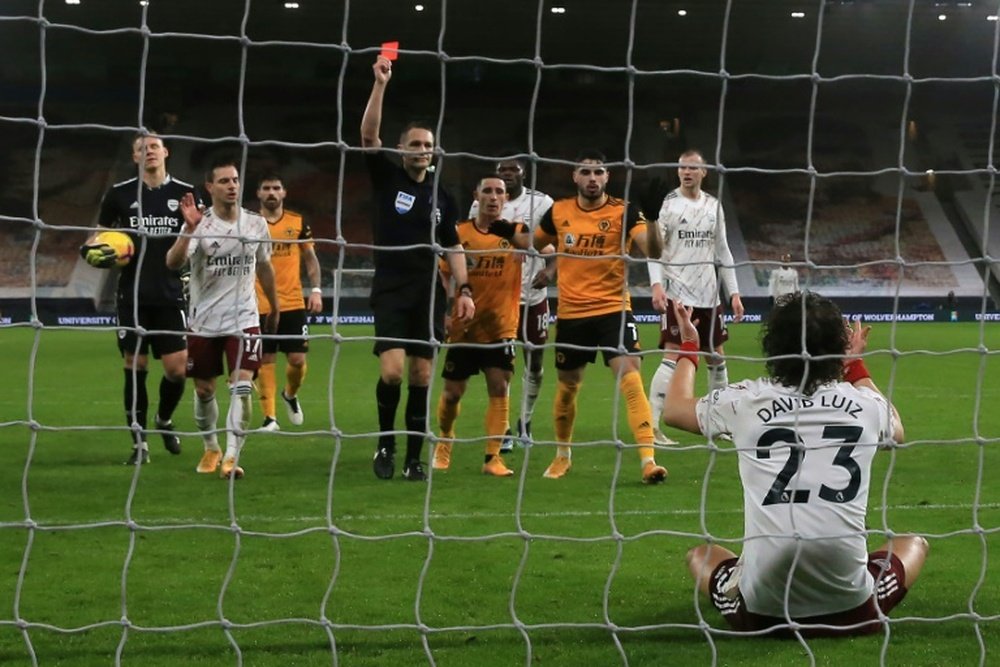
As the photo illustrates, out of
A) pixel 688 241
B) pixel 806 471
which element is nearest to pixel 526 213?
pixel 688 241

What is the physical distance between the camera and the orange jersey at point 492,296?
761cm

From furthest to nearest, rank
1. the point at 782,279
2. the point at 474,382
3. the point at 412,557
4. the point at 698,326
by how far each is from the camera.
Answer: the point at 782,279
the point at 474,382
the point at 698,326
the point at 412,557

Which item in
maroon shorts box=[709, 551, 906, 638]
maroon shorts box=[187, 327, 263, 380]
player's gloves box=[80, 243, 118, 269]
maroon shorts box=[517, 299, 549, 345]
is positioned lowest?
maroon shorts box=[709, 551, 906, 638]

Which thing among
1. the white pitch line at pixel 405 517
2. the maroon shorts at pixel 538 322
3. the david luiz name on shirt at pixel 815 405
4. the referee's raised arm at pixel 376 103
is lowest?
the white pitch line at pixel 405 517

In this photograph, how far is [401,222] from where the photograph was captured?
22.9ft

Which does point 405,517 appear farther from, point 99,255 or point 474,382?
point 474,382

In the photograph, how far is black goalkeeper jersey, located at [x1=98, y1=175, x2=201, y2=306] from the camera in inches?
292

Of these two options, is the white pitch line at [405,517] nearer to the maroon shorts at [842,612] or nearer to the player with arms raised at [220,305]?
the player with arms raised at [220,305]

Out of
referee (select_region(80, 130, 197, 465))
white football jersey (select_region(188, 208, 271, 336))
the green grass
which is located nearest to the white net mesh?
the green grass

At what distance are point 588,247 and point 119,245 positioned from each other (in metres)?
2.54

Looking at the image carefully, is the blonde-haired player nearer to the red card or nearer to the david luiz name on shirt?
the red card

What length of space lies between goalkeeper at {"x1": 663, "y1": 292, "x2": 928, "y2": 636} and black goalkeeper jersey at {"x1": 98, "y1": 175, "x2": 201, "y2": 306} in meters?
4.29

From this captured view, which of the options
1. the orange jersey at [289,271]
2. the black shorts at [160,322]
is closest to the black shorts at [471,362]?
the black shorts at [160,322]

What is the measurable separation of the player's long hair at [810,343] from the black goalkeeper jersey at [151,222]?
4.31 metres
